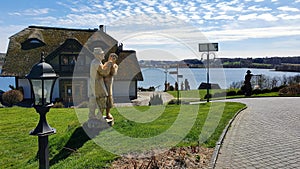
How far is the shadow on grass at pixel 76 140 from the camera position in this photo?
6441 millimetres

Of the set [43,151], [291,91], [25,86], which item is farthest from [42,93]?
[291,91]

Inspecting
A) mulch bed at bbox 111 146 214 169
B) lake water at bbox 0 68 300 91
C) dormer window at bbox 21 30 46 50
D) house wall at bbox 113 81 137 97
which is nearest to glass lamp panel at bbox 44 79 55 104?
mulch bed at bbox 111 146 214 169

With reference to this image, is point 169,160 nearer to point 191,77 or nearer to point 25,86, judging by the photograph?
point 191,77

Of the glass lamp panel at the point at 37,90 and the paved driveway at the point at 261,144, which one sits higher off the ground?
the glass lamp panel at the point at 37,90

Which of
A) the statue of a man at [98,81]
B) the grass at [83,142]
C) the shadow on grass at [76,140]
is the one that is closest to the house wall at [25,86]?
the grass at [83,142]

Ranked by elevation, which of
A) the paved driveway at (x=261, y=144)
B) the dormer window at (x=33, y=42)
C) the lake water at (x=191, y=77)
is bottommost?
the paved driveway at (x=261, y=144)

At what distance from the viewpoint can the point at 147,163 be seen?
5.33 metres

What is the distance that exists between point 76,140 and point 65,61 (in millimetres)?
21994

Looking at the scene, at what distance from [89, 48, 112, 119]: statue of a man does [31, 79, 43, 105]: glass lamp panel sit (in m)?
2.98

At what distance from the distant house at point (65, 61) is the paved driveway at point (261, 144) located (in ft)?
54.6

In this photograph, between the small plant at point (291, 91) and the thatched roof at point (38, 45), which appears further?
the thatched roof at point (38, 45)

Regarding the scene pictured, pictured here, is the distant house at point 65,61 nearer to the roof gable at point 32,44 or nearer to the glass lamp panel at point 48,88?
the roof gable at point 32,44

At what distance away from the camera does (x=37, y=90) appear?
415cm

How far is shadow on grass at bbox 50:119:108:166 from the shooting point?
6.44 m
